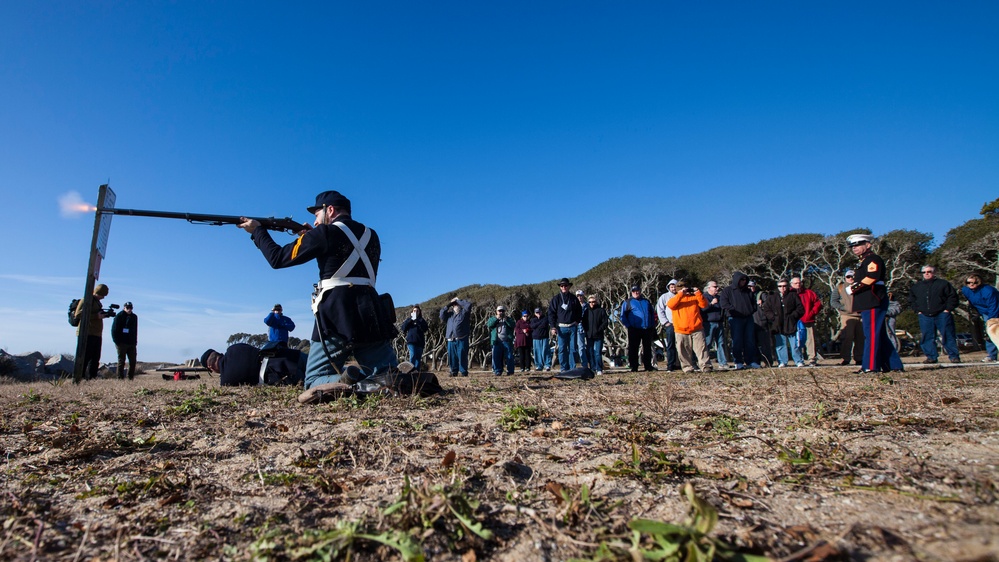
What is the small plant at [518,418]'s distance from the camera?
258 cm

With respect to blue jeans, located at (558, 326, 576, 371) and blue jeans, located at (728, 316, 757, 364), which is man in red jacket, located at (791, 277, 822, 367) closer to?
blue jeans, located at (728, 316, 757, 364)

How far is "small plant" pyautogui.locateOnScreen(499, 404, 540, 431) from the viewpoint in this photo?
8.47 feet

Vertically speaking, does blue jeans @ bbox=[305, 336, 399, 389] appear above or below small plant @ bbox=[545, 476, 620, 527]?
above

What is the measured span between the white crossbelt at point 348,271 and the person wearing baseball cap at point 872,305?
19.1 feet

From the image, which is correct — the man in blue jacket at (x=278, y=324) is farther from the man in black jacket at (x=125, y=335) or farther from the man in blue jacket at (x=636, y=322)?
the man in blue jacket at (x=636, y=322)

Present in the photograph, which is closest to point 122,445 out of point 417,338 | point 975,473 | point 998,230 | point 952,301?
point 975,473

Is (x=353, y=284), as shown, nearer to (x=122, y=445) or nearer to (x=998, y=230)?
(x=122, y=445)

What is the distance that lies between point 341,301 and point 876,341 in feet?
21.5

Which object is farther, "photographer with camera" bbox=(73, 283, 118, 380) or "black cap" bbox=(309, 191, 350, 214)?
"photographer with camera" bbox=(73, 283, 118, 380)

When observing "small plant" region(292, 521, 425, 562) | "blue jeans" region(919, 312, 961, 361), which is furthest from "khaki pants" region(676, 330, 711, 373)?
"small plant" region(292, 521, 425, 562)

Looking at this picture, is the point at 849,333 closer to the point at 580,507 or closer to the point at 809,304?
the point at 809,304

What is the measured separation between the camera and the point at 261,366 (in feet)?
22.6

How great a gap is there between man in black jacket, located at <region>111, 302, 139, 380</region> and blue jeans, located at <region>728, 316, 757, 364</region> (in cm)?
1298

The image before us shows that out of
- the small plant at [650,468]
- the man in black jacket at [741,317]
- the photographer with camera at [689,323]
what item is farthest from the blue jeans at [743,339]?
the small plant at [650,468]
